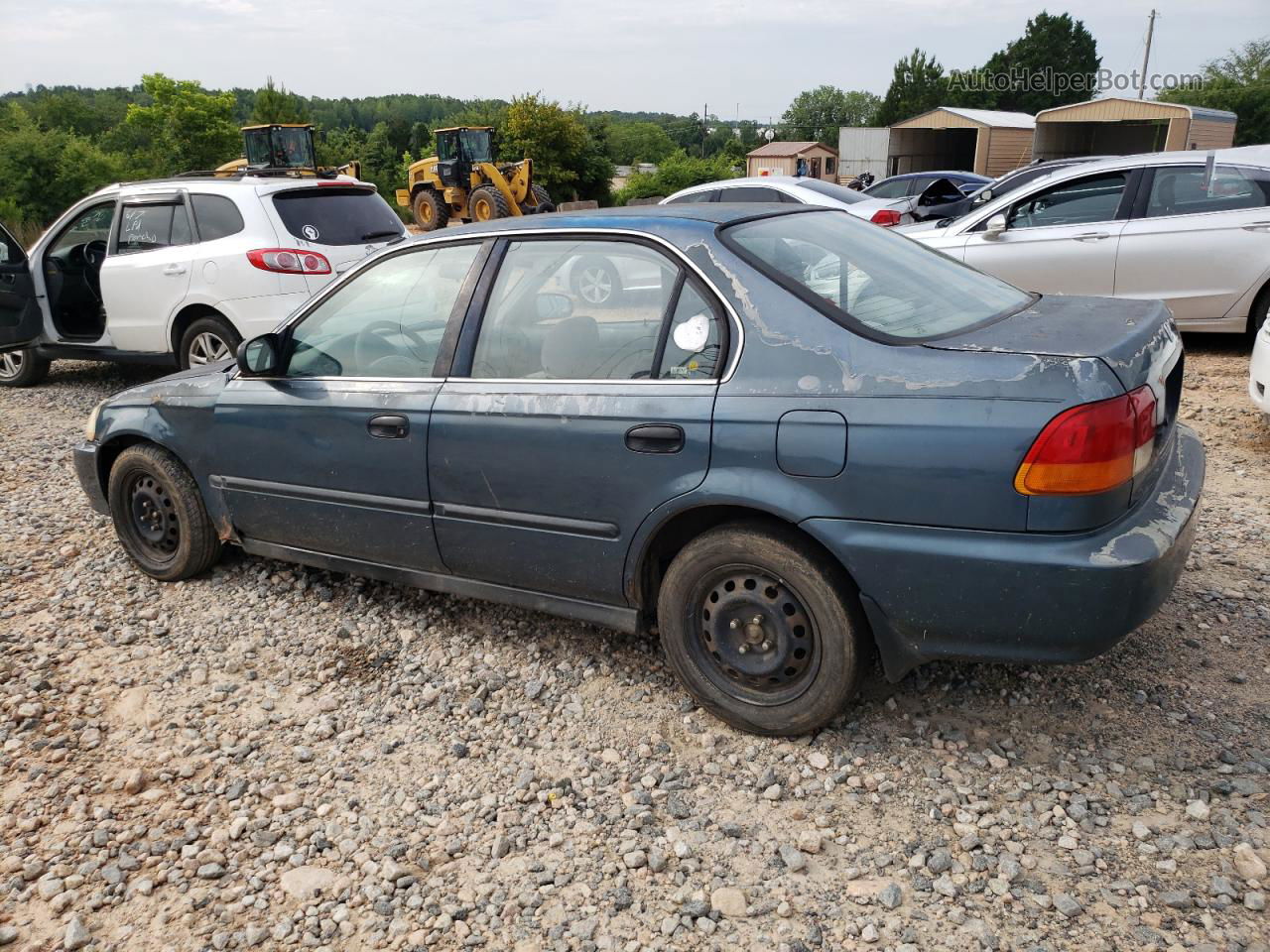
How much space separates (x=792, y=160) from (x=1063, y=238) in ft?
134

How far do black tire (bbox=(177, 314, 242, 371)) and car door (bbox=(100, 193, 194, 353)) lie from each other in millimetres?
209

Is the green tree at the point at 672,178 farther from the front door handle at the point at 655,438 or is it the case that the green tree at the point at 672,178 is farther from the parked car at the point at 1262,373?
the front door handle at the point at 655,438

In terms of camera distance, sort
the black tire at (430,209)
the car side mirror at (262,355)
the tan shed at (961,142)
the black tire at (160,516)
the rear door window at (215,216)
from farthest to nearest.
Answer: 1. the tan shed at (961,142)
2. the black tire at (430,209)
3. the rear door window at (215,216)
4. the black tire at (160,516)
5. the car side mirror at (262,355)

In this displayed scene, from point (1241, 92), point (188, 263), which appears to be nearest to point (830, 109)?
point (1241, 92)

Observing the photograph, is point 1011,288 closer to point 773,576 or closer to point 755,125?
point 773,576

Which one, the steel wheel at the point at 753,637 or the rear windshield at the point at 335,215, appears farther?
the rear windshield at the point at 335,215

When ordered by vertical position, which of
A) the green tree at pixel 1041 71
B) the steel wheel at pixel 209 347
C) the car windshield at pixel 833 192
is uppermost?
the green tree at pixel 1041 71

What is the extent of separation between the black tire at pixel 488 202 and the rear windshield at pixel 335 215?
1493 centimetres

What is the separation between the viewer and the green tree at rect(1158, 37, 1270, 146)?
188ft

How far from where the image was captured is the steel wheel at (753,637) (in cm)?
301

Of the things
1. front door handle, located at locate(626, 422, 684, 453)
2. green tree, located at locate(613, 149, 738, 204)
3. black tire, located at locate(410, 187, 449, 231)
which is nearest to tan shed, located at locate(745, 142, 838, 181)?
green tree, located at locate(613, 149, 738, 204)

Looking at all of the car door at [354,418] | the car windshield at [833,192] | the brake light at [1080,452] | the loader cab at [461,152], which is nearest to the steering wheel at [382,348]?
the car door at [354,418]

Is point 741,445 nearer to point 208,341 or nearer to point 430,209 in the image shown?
point 208,341

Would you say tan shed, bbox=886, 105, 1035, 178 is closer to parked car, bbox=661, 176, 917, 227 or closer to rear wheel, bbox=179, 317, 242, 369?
parked car, bbox=661, 176, 917, 227
